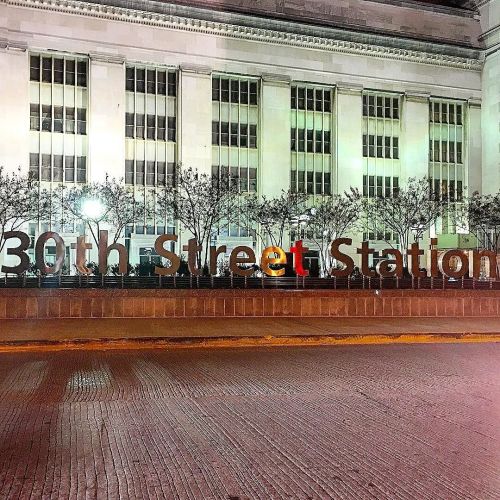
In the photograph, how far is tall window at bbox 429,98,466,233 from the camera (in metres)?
51.9

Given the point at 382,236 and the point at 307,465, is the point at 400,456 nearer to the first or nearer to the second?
the point at 307,465

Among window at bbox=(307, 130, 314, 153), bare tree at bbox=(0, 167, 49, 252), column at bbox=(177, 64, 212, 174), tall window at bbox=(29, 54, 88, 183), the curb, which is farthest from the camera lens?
window at bbox=(307, 130, 314, 153)

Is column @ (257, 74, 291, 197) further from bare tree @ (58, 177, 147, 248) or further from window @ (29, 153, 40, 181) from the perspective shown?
window @ (29, 153, 40, 181)

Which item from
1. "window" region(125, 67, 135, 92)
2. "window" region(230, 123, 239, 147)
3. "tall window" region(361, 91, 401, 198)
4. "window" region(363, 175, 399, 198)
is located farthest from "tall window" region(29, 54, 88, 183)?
"tall window" region(361, 91, 401, 198)

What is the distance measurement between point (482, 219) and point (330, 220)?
11.3 metres

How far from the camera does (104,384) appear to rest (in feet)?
33.0

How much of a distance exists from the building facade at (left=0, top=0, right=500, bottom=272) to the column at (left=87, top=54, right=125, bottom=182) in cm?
9

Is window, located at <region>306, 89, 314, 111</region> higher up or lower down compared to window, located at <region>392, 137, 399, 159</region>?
higher up

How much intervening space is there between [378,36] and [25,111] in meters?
26.0

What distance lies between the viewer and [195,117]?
46188mm

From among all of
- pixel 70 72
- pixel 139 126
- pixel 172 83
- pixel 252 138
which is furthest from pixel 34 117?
pixel 252 138

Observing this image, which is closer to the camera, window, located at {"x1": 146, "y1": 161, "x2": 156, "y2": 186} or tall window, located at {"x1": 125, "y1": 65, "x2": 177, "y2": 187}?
tall window, located at {"x1": 125, "y1": 65, "x2": 177, "y2": 187}

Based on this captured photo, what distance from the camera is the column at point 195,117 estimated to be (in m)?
45.8

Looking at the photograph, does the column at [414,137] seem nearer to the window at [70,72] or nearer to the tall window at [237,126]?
the tall window at [237,126]
